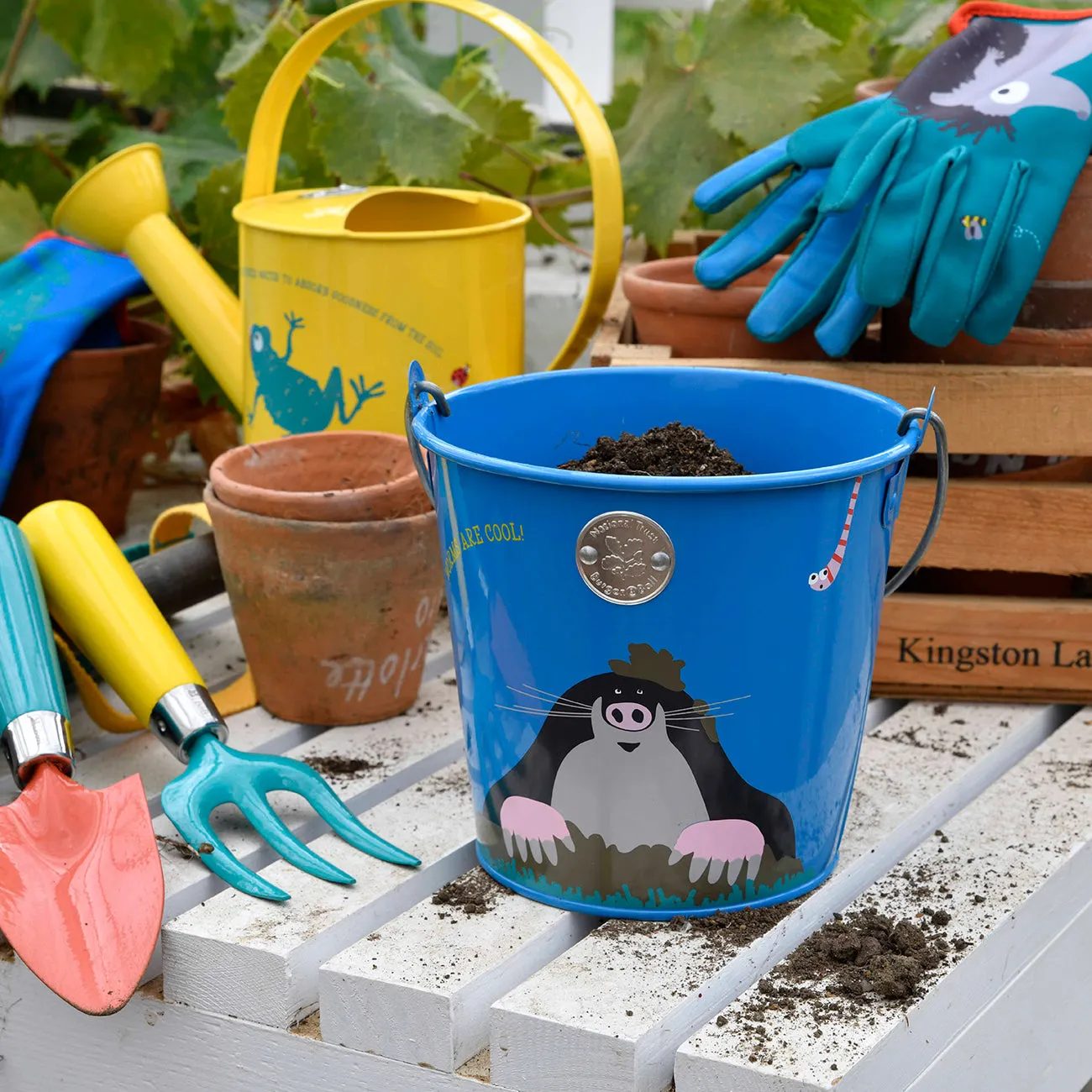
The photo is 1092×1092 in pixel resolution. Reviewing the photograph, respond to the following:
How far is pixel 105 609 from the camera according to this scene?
3.71ft

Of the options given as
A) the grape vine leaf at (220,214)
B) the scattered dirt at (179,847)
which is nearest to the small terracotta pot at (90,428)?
the grape vine leaf at (220,214)

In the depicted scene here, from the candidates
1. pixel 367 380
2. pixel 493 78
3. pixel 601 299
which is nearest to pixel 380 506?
pixel 367 380

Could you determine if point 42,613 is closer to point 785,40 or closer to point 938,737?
point 938,737

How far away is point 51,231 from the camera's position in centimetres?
163

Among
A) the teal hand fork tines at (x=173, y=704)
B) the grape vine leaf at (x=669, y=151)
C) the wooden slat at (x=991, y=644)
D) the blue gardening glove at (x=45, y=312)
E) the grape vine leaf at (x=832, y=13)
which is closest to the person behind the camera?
the teal hand fork tines at (x=173, y=704)

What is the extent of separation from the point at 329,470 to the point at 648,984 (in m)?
0.62

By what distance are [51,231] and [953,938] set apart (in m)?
1.26

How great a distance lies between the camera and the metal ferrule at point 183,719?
42.5 inches

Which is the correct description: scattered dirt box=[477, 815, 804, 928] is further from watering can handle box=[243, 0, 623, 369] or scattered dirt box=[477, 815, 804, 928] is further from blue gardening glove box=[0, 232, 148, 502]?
blue gardening glove box=[0, 232, 148, 502]

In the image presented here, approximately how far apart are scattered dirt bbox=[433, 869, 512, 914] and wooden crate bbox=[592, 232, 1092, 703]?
1.51 ft

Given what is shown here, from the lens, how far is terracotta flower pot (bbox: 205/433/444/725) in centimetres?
116

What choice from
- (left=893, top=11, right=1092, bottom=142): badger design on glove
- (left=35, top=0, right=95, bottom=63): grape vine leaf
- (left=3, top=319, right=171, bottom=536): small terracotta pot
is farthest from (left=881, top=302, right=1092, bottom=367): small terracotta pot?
(left=35, top=0, right=95, bottom=63): grape vine leaf

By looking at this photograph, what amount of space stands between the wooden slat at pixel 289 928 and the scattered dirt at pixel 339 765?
108mm

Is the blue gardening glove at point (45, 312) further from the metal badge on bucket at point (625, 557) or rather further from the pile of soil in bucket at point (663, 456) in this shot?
the metal badge on bucket at point (625, 557)
